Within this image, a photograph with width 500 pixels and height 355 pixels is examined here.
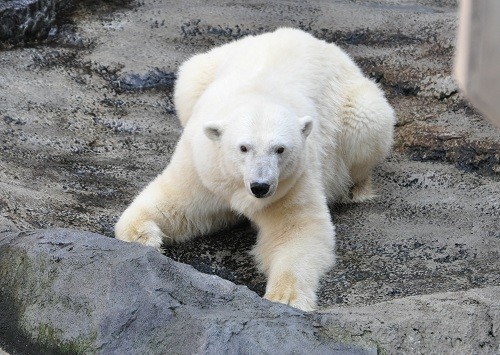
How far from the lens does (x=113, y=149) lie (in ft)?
16.0

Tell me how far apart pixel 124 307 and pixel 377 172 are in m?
3.15

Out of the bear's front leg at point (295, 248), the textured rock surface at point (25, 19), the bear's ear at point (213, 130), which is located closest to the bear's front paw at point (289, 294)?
the bear's front leg at point (295, 248)

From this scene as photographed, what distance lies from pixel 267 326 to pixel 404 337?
39 cm

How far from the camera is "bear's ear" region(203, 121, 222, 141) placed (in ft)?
10.7

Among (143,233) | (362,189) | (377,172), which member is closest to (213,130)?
(143,233)

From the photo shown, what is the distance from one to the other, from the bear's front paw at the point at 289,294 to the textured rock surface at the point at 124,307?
713 mm

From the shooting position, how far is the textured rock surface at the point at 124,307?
191cm

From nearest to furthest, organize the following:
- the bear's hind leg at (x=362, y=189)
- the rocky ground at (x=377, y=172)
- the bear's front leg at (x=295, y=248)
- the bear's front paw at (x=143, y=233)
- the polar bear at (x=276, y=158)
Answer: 1. the rocky ground at (x=377, y=172)
2. the bear's front leg at (x=295, y=248)
3. the polar bear at (x=276, y=158)
4. the bear's front paw at (x=143, y=233)
5. the bear's hind leg at (x=362, y=189)

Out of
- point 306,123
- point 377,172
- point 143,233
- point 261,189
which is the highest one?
point 306,123

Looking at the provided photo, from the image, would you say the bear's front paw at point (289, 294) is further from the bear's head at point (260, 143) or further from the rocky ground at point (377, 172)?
the bear's head at point (260, 143)

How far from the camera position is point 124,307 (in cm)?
208

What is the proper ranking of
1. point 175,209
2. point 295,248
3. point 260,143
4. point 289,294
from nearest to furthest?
point 289,294, point 260,143, point 295,248, point 175,209

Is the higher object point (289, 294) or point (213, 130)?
point (213, 130)

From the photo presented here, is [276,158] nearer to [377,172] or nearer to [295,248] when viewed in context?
[295,248]
